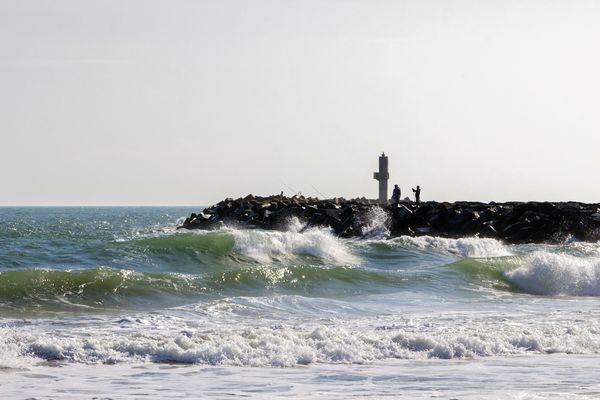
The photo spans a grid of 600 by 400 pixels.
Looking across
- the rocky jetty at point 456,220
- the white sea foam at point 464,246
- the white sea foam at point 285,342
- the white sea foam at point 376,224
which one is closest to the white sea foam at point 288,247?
the white sea foam at point 464,246

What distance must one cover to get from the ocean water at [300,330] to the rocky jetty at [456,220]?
35.8ft

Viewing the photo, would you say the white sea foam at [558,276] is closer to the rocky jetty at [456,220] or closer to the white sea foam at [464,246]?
the white sea foam at [464,246]

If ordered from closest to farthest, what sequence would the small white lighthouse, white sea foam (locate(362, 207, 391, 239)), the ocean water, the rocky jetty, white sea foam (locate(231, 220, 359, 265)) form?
1. the ocean water
2. white sea foam (locate(231, 220, 359, 265))
3. the rocky jetty
4. white sea foam (locate(362, 207, 391, 239))
5. the small white lighthouse

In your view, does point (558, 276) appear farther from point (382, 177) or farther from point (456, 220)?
point (382, 177)

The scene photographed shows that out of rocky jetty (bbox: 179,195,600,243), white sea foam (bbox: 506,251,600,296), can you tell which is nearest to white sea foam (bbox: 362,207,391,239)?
rocky jetty (bbox: 179,195,600,243)

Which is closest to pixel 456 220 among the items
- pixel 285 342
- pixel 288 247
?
A: pixel 288 247

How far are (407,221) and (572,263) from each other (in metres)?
14.8

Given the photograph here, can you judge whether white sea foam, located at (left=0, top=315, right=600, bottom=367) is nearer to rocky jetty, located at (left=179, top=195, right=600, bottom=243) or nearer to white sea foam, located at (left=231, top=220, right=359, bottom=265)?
white sea foam, located at (left=231, top=220, right=359, bottom=265)

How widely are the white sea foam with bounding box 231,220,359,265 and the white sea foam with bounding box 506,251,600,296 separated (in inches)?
207

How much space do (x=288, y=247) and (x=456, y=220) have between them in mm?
10261

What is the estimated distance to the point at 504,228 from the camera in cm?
3447

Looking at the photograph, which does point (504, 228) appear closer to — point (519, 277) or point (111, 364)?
point (519, 277)

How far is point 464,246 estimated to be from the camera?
29.7 meters

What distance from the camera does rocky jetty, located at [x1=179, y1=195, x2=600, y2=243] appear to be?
34188 mm
